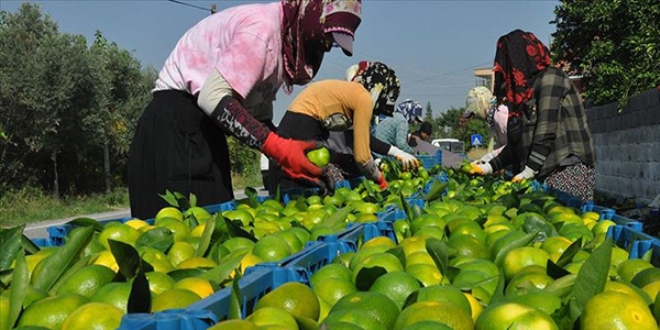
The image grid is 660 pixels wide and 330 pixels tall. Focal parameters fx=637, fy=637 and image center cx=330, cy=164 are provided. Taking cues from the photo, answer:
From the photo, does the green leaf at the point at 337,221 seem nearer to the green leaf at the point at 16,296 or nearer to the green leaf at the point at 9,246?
the green leaf at the point at 9,246

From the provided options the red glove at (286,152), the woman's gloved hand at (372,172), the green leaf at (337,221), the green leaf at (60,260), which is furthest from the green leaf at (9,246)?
the woman's gloved hand at (372,172)

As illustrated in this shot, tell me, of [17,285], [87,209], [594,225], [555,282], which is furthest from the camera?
[87,209]

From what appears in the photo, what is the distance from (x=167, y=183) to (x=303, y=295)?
2055 millimetres

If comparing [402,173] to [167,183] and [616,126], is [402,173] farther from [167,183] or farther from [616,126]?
[616,126]

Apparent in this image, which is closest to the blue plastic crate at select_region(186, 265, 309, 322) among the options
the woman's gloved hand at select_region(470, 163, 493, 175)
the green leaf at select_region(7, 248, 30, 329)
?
the green leaf at select_region(7, 248, 30, 329)

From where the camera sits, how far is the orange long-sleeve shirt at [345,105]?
193 inches

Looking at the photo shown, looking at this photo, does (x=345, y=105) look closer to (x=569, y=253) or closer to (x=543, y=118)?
(x=543, y=118)

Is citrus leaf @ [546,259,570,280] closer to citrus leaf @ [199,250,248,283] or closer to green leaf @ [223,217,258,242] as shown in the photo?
citrus leaf @ [199,250,248,283]

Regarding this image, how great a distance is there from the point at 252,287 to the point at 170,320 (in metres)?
0.41

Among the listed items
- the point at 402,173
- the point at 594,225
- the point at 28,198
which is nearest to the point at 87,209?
the point at 28,198

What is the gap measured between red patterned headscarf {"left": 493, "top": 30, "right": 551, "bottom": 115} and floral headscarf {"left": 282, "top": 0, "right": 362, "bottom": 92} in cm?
199

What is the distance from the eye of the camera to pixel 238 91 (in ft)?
10.8

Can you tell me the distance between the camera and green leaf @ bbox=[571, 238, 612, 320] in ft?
5.01

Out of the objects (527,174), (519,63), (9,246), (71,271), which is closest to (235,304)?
(71,271)
